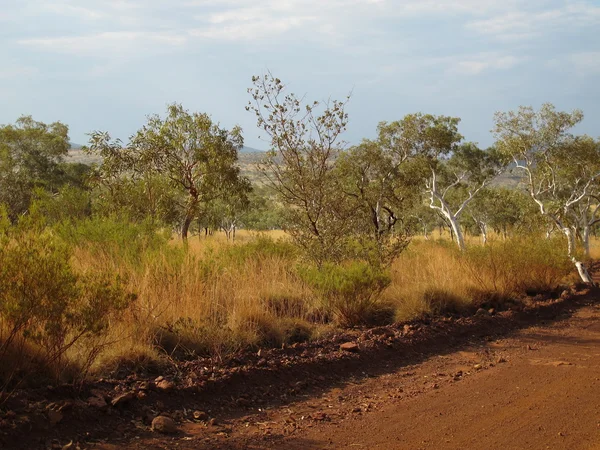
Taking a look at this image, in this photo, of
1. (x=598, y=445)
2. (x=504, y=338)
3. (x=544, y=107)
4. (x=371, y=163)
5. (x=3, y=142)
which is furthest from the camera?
(x=3, y=142)

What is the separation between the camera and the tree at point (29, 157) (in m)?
25.4

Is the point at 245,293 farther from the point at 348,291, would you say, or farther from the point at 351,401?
the point at 351,401

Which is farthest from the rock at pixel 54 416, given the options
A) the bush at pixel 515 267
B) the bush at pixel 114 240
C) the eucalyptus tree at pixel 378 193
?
the bush at pixel 515 267

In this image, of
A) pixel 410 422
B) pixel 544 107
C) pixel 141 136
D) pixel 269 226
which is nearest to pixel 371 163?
pixel 544 107

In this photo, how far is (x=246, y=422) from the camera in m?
4.89

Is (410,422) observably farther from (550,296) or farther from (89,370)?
(550,296)

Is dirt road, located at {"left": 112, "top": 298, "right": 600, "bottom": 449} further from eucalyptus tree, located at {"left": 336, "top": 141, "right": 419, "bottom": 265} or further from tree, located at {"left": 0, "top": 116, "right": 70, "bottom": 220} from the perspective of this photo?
tree, located at {"left": 0, "top": 116, "right": 70, "bottom": 220}

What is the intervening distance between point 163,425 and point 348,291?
412 cm

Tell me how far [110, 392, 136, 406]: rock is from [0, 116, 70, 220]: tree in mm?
22433

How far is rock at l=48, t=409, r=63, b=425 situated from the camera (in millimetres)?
4305

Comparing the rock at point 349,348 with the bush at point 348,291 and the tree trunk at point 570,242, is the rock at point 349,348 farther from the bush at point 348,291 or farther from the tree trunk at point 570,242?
the tree trunk at point 570,242

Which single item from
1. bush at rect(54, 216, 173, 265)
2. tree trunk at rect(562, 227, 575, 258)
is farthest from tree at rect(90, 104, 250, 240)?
tree trunk at rect(562, 227, 575, 258)

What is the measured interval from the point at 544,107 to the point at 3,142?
2352 cm

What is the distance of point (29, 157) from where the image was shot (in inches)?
1122
